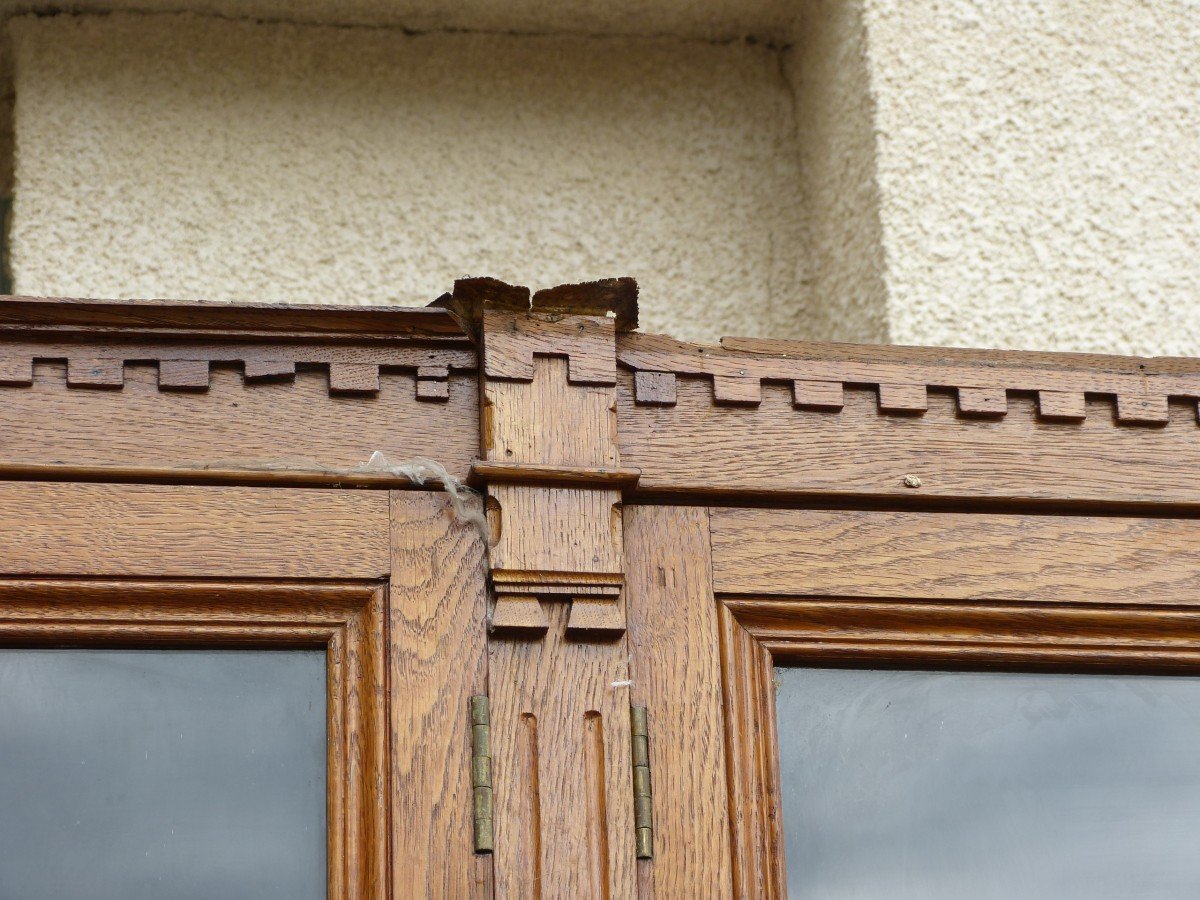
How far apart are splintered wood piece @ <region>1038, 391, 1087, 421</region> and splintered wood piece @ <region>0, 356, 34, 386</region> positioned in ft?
3.07

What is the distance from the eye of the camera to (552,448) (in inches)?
63.3

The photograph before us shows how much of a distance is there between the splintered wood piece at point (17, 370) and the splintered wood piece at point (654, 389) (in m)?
0.54

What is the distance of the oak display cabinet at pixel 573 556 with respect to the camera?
4.96 feet

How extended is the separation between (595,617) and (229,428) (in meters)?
0.36

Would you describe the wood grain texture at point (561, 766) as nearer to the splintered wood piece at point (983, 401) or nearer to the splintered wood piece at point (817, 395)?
the splintered wood piece at point (817, 395)

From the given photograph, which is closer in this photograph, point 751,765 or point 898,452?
point 751,765

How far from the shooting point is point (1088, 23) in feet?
7.48

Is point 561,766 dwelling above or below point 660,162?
below

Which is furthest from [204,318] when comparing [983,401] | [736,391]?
[983,401]

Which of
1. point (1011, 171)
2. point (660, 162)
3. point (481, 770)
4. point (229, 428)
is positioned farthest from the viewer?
point (660, 162)

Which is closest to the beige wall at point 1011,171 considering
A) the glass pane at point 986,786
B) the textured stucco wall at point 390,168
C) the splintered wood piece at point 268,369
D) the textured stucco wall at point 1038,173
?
the textured stucco wall at point 1038,173

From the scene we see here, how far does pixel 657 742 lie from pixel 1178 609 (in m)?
0.54

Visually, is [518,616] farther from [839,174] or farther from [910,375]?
[839,174]

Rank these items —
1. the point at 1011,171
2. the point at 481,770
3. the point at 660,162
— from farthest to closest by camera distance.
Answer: the point at 660,162 → the point at 1011,171 → the point at 481,770
